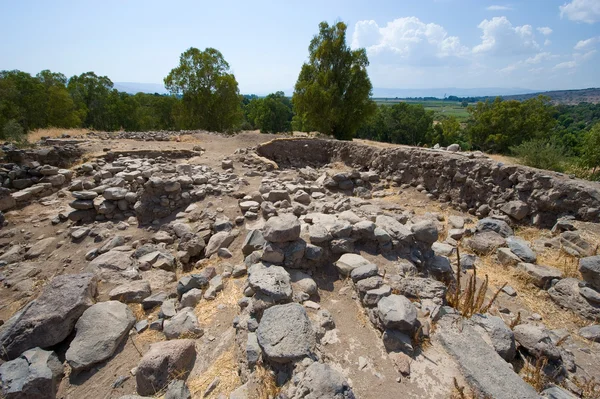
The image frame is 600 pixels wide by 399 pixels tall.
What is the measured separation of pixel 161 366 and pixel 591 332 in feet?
18.8

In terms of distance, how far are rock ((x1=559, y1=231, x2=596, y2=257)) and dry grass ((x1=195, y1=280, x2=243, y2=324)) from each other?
21.1ft

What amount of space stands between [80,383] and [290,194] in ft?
17.9

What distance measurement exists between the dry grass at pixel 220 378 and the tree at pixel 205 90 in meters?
24.2

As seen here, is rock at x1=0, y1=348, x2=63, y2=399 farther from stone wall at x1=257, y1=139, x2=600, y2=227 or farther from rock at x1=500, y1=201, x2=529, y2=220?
stone wall at x1=257, y1=139, x2=600, y2=227

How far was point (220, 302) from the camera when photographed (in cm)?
376

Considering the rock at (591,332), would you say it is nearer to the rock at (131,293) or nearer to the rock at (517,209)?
the rock at (517,209)

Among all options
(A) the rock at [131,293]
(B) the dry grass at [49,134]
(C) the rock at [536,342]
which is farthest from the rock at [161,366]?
(B) the dry grass at [49,134]

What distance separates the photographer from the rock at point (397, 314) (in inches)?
112

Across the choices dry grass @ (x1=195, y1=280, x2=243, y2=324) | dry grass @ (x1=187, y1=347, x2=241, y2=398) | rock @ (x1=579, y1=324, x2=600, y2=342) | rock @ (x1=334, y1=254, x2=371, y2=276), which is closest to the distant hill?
rock @ (x1=579, y1=324, x2=600, y2=342)

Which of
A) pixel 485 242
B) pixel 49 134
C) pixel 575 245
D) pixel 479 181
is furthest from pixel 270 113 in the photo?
pixel 575 245

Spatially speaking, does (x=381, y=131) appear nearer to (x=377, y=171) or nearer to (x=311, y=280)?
(x=377, y=171)

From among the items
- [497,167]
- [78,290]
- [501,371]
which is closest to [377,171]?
[497,167]

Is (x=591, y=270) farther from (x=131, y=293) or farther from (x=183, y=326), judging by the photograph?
(x=131, y=293)

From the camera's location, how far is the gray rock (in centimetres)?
242
